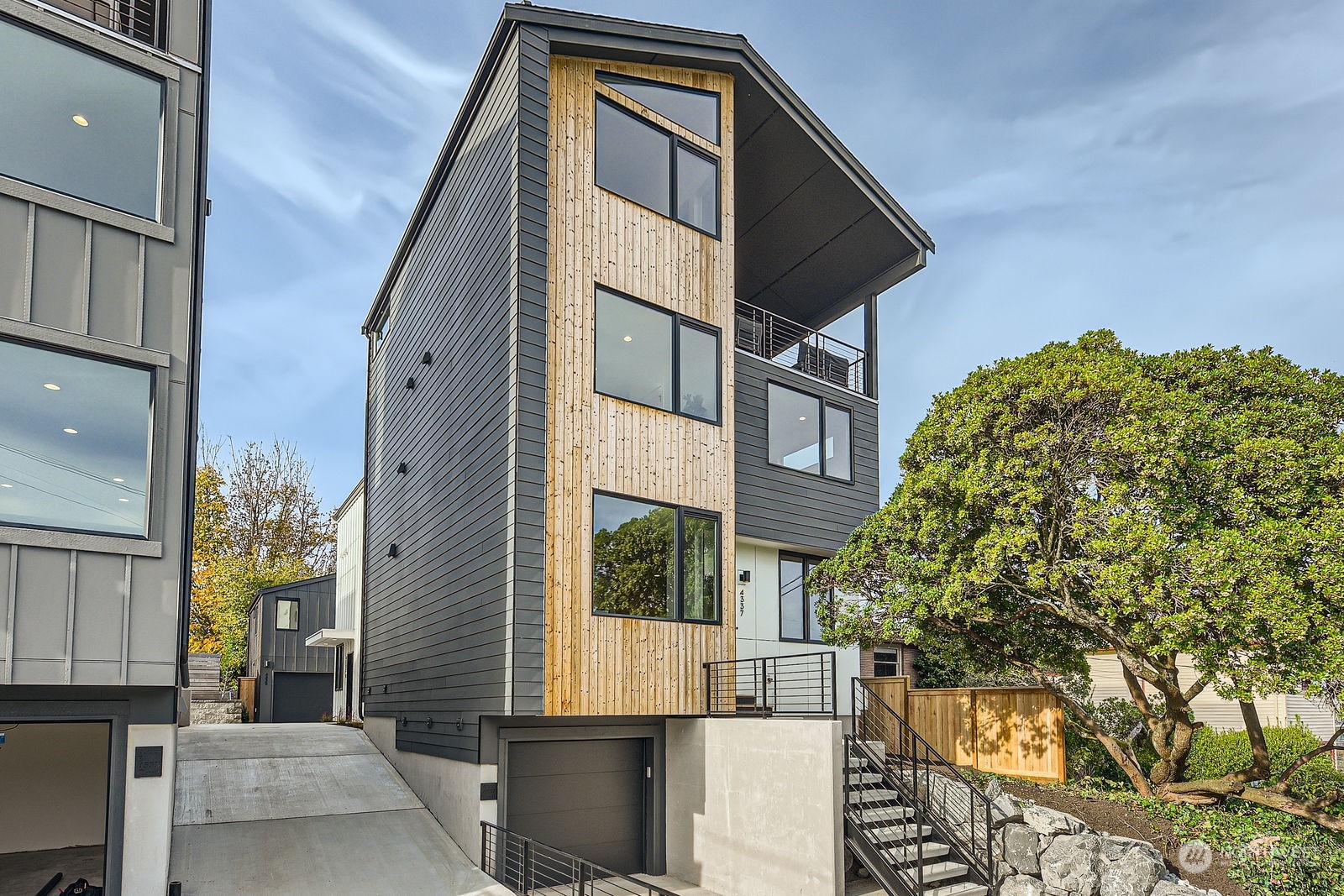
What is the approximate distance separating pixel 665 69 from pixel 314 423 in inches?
1331

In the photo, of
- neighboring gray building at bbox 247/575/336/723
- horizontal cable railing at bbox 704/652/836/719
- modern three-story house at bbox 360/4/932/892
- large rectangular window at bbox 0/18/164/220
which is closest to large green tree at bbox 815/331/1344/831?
horizontal cable railing at bbox 704/652/836/719

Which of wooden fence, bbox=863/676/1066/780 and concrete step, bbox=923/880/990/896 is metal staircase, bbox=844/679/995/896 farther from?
wooden fence, bbox=863/676/1066/780

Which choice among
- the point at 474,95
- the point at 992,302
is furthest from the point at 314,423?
the point at 474,95

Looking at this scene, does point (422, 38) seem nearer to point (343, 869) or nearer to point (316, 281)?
point (343, 869)

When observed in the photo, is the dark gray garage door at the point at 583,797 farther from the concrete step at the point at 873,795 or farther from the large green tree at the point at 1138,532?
the large green tree at the point at 1138,532

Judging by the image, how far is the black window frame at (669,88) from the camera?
11586 millimetres

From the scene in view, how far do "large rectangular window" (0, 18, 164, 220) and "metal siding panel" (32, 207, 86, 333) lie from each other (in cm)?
32

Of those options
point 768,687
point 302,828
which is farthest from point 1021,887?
point 302,828

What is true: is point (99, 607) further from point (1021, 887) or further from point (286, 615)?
point (286, 615)

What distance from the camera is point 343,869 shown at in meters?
9.90

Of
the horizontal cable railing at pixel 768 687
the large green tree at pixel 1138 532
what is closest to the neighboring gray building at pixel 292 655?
the horizontal cable railing at pixel 768 687

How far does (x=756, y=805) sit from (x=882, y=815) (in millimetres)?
1461

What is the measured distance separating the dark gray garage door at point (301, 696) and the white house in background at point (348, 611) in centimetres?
30

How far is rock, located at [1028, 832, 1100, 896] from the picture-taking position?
9336mm
